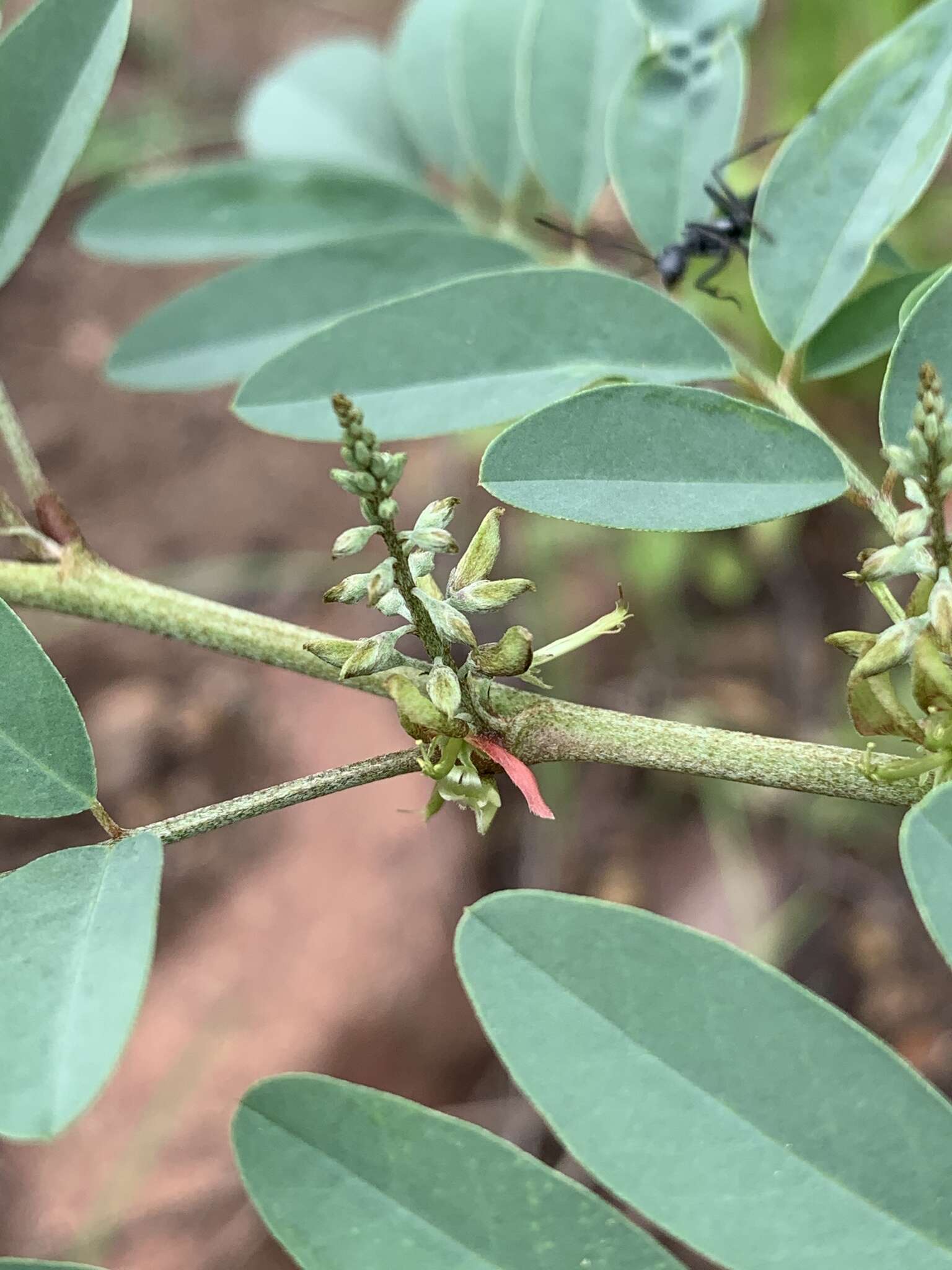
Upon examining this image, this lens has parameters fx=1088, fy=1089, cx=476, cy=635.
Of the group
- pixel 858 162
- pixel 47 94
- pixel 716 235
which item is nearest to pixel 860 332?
pixel 858 162

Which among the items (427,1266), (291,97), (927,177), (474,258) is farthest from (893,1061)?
(291,97)

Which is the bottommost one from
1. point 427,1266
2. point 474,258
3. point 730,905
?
point 730,905

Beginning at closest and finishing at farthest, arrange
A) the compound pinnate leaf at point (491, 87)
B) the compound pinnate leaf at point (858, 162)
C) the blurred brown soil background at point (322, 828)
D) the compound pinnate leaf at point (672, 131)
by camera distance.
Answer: the compound pinnate leaf at point (858, 162) → the compound pinnate leaf at point (672, 131) → the compound pinnate leaf at point (491, 87) → the blurred brown soil background at point (322, 828)

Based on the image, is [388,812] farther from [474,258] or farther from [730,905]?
[474,258]

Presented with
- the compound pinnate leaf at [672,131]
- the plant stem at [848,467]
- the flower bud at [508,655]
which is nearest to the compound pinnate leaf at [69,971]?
the flower bud at [508,655]

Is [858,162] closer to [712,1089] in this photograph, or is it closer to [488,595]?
[488,595]

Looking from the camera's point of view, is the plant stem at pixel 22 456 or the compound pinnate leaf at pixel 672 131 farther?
the compound pinnate leaf at pixel 672 131

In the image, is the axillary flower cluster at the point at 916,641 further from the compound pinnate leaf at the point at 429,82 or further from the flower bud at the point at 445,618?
the compound pinnate leaf at the point at 429,82
